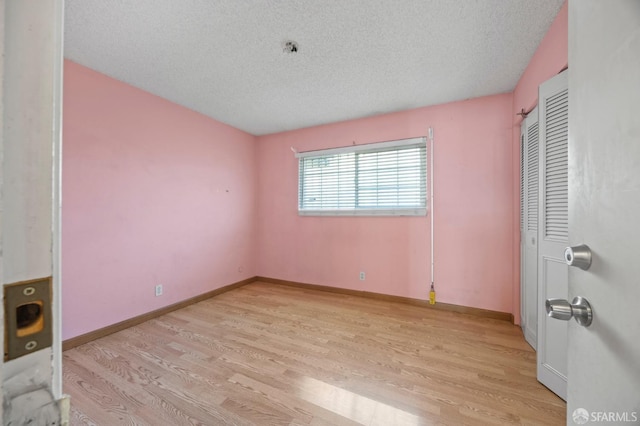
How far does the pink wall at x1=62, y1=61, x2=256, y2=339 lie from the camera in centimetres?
199

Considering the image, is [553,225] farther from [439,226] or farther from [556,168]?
[439,226]

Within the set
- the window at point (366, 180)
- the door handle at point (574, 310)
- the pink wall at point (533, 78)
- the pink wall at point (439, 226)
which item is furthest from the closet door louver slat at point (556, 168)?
the window at point (366, 180)

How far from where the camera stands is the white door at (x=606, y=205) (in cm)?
45

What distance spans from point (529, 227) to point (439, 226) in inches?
32.7

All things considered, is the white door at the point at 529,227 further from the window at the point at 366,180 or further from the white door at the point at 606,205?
the white door at the point at 606,205

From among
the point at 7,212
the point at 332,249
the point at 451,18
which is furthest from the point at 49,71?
the point at 332,249

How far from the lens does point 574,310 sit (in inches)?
22.0

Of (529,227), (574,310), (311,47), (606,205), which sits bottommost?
(574,310)

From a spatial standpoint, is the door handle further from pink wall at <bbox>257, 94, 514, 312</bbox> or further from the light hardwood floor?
pink wall at <bbox>257, 94, 514, 312</bbox>

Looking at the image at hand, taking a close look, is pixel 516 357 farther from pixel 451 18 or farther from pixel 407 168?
pixel 451 18

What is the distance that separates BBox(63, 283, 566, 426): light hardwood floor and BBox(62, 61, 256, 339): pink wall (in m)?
0.40

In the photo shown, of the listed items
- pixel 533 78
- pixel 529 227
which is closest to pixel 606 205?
pixel 529 227

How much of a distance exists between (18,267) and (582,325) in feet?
3.36

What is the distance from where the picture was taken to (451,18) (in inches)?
60.2
